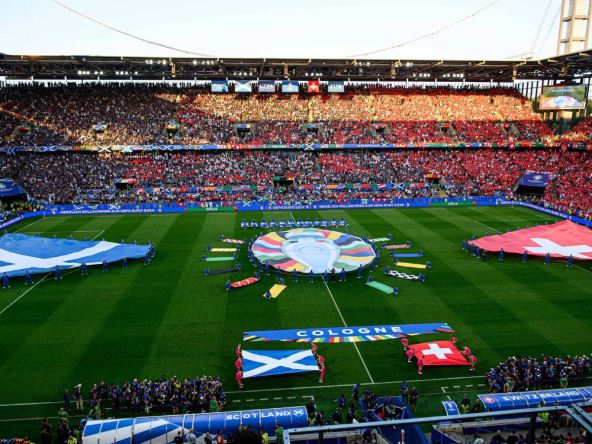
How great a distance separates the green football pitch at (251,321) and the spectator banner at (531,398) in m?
2.18

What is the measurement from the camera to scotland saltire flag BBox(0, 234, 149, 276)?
3188 cm

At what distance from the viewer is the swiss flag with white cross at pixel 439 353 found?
21.4 meters

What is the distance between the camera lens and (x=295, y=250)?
120ft

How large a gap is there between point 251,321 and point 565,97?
205 ft

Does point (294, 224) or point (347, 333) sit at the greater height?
point (294, 224)

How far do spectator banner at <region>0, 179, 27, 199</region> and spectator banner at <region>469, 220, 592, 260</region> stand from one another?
5047 centimetres

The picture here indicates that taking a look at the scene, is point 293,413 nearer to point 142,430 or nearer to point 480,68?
point 142,430

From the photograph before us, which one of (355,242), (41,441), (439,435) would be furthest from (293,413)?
(355,242)

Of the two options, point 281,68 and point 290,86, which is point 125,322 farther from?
point 290,86

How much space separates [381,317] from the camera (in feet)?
85.4

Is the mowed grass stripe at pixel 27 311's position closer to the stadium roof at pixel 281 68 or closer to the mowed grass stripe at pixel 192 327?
the mowed grass stripe at pixel 192 327

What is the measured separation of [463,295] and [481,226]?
19.4m

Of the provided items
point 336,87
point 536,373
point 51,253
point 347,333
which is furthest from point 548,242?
point 336,87

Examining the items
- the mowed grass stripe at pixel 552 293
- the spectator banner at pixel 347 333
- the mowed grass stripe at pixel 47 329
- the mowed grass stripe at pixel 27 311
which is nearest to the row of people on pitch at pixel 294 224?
the mowed grass stripe at pixel 552 293
